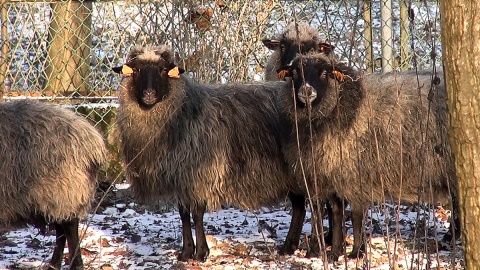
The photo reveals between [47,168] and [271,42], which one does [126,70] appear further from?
[271,42]

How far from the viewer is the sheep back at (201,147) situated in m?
6.30

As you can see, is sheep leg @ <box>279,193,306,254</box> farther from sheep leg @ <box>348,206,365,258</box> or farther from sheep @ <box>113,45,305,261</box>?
sheep leg @ <box>348,206,365,258</box>

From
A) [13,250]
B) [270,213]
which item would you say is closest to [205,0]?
[270,213]


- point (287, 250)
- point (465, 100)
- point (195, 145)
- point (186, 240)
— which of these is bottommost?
point (287, 250)

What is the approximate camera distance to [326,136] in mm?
6035

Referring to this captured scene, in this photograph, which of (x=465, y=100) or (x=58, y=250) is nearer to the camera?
(x=465, y=100)

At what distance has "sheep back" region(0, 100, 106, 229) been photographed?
→ 5359mm

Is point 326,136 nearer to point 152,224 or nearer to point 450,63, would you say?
point 152,224

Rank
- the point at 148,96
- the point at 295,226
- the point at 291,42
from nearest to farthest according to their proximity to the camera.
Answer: the point at 148,96 < the point at 295,226 < the point at 291,42

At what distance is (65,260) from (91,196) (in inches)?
32.1

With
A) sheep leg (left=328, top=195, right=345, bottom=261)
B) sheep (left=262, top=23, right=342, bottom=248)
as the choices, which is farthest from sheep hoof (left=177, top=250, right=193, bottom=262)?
sheep (left=262, top=23, right=342, bottom=248)

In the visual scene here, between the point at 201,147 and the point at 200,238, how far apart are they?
0.73m

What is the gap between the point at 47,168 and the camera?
5.41 metres

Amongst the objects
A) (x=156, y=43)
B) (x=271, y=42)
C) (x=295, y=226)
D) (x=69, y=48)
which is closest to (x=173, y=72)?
(x=295, y=226)
